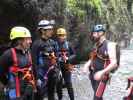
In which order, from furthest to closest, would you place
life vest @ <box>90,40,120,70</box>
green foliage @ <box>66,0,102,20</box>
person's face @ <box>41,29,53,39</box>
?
1. green foliage @ <box>66,0,102,20</box>
2. person's face @ <box>41,29,53,39</box>
3. life vest @ <box>90,40,120,70</box>

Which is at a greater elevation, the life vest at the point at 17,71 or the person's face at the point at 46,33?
the person's face at the point at 46,33

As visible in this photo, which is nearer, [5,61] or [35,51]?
[5,61]

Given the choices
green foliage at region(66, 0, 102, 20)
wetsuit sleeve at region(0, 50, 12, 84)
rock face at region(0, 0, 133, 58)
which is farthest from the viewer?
green foliage at region(66, 0, 102, 20)

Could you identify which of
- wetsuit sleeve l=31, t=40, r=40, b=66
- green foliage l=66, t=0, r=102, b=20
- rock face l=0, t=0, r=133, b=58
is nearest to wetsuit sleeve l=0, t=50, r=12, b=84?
wetsuit sleeve l=31, t=40, r=40, b=66

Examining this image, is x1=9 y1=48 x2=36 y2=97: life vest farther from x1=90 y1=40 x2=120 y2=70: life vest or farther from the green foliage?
the green foliage

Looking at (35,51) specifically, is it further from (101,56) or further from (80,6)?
(80,6)

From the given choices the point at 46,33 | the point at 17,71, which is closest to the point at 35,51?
the point at 46,33

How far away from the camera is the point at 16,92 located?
710cm

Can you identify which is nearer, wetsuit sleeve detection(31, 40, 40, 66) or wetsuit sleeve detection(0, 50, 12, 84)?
wetsuit sleeve detection(0, 50, 12, 84)

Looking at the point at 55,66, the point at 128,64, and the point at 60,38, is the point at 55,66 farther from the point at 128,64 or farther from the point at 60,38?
the point at 128,64

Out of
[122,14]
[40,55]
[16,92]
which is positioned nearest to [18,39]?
[16,92]

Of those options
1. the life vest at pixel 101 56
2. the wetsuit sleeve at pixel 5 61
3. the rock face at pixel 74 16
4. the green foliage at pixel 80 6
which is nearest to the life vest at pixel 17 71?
the wetsuit sleeve at pixel 5 61

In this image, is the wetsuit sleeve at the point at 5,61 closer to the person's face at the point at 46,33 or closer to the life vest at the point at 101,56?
the life vest at the point at 101,56

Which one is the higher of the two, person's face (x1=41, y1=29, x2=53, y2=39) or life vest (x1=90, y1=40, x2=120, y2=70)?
person's face (x1=41, y1=29, x2=53, y2=39)
